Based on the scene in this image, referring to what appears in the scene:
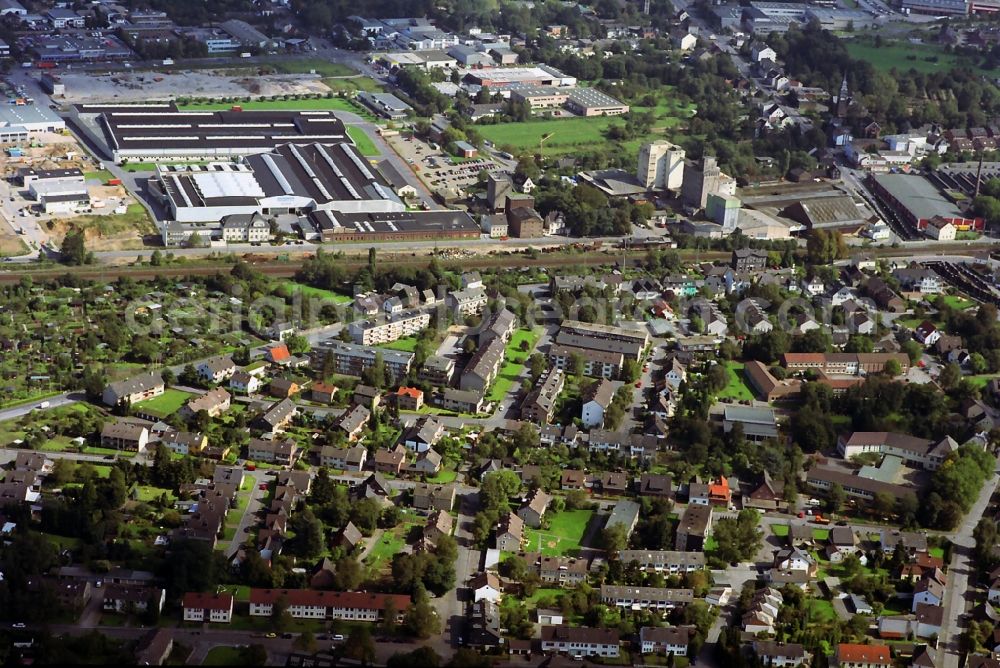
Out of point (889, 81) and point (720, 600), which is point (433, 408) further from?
point (889, 81)

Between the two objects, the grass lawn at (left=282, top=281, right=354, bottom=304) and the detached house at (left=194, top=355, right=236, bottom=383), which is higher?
the detached house at (left=194, top=355, right=236, bottom=383)

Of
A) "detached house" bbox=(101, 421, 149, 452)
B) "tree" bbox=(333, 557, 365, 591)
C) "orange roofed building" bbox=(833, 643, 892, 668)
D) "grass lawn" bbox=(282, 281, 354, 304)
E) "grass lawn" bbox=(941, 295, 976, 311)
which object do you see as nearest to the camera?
"orange roofed building" bbox=(833, 643, 892, 668)

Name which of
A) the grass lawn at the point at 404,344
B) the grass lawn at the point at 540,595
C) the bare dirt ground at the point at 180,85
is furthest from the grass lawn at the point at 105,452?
the bare dirt ground at the point at 180,85

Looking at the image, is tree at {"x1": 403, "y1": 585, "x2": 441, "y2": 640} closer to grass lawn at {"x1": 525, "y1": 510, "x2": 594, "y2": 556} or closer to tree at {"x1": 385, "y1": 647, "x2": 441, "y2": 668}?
tree at {"x1": 385, "y1": 647, "x2": 441, "y2": 668}

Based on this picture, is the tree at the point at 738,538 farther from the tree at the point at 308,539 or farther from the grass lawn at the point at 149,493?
the grass lawn at the point at 149,493

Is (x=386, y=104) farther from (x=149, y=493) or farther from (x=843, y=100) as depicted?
(x=149, y=493)

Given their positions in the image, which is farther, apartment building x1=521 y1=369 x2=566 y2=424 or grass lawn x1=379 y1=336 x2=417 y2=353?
grass lawn x1=379 y1=336 x2=417 y2=353

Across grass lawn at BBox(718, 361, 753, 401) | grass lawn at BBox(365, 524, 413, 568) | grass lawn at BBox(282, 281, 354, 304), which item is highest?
grass lawn at BBox(365, 524, 413, 568)

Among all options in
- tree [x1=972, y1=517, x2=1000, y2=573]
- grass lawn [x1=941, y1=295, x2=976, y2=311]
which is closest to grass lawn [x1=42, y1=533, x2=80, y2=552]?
tree [x1=972, y1=517, x2=1000, y2=573]
